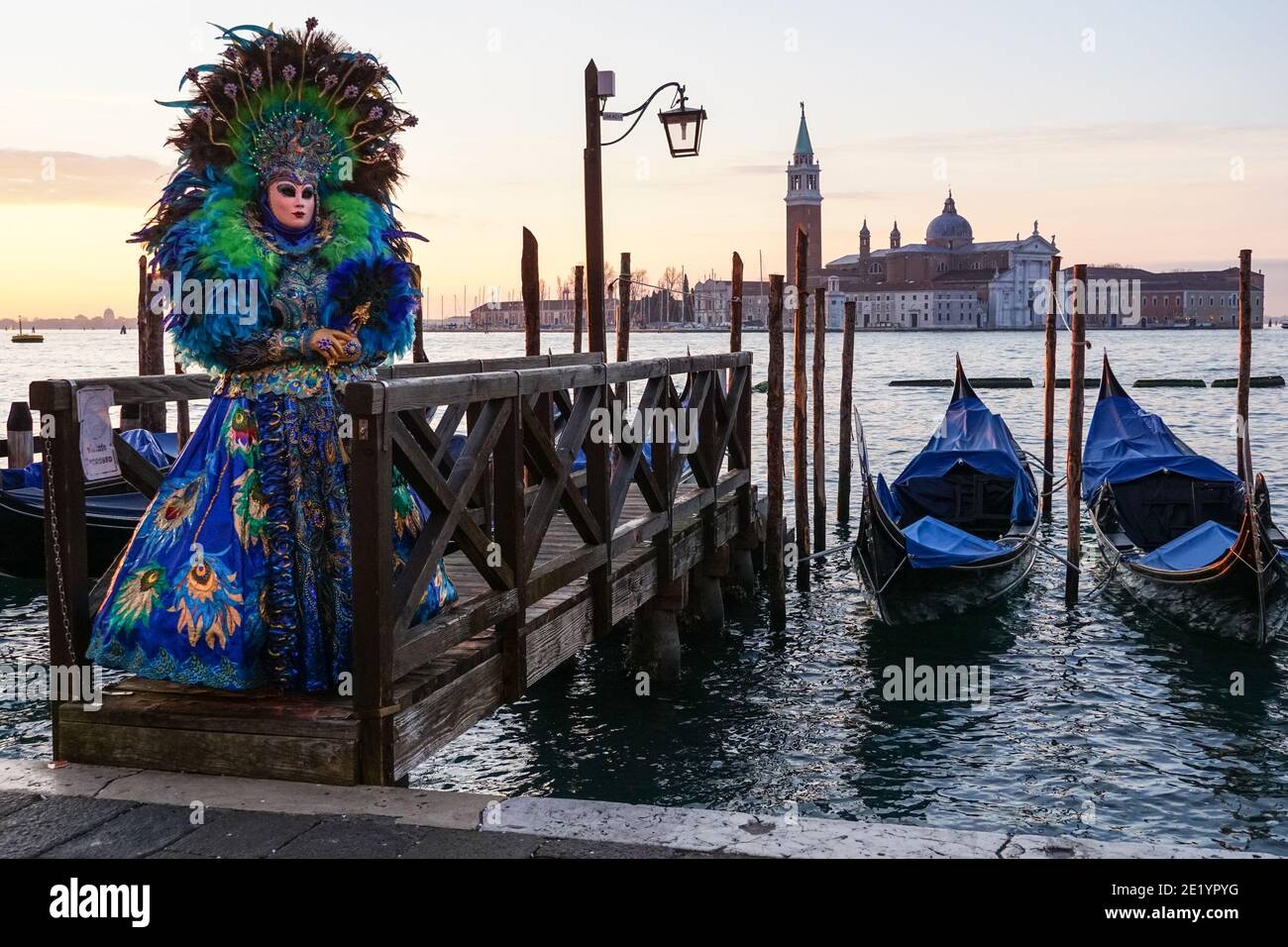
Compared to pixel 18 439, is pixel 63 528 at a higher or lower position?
higher

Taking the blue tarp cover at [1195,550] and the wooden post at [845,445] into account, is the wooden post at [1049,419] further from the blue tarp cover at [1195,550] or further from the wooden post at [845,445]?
the blue tarp cover at [1195,550]

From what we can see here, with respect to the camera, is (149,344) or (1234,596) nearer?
(1234,596)

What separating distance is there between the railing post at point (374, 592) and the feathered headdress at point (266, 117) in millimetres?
803

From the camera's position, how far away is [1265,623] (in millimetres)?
8148

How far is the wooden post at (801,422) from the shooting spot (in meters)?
10.3

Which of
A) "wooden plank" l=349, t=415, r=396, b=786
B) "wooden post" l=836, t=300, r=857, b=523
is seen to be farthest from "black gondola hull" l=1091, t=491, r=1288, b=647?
"wooden plank" l=349, t=415, r=396, b=786

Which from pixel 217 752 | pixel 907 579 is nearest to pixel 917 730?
pixel 907 579

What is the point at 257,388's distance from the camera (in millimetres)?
3438

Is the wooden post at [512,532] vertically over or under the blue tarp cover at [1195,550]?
over

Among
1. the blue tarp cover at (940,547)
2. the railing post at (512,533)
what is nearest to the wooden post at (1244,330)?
the blue tarp cover at (940,547)

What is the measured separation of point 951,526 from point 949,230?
11241 cm

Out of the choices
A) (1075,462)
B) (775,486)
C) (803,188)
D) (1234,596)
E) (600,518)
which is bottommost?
(1234,596)

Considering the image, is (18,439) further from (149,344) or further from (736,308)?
(736,308)
